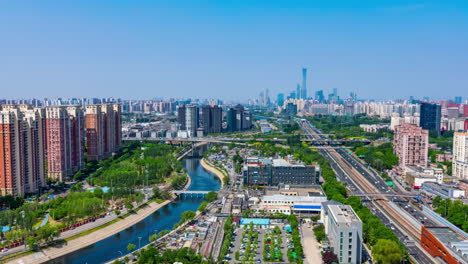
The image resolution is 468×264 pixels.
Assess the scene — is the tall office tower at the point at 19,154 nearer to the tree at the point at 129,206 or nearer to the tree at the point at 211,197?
the tree at the point at 129,206

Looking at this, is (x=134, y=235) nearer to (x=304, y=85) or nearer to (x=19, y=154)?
(x=19, y=154)

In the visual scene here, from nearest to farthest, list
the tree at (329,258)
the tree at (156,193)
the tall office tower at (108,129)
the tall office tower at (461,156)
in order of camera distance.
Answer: the tree at (329,258)
the tree at (156,193)
the tall office tower at (461,156)
the tall office tower at (108,129)

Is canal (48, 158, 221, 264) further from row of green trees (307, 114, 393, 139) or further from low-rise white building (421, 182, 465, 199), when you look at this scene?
row of green trees (307, 114, 393, 139)

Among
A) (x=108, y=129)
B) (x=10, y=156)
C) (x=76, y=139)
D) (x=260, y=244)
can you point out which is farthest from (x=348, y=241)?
(x=108, y=129)

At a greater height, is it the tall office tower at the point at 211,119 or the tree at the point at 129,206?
the tall office tower at the point at 211,119

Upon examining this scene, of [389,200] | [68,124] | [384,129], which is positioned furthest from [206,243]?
[384,129]

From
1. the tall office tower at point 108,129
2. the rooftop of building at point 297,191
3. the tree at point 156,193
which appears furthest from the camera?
the tall office tower at point 108,129

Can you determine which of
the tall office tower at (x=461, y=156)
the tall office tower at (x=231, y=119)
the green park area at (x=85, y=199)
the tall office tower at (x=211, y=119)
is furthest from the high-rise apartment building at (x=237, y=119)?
the tall office tower at (x=461, y=156)
